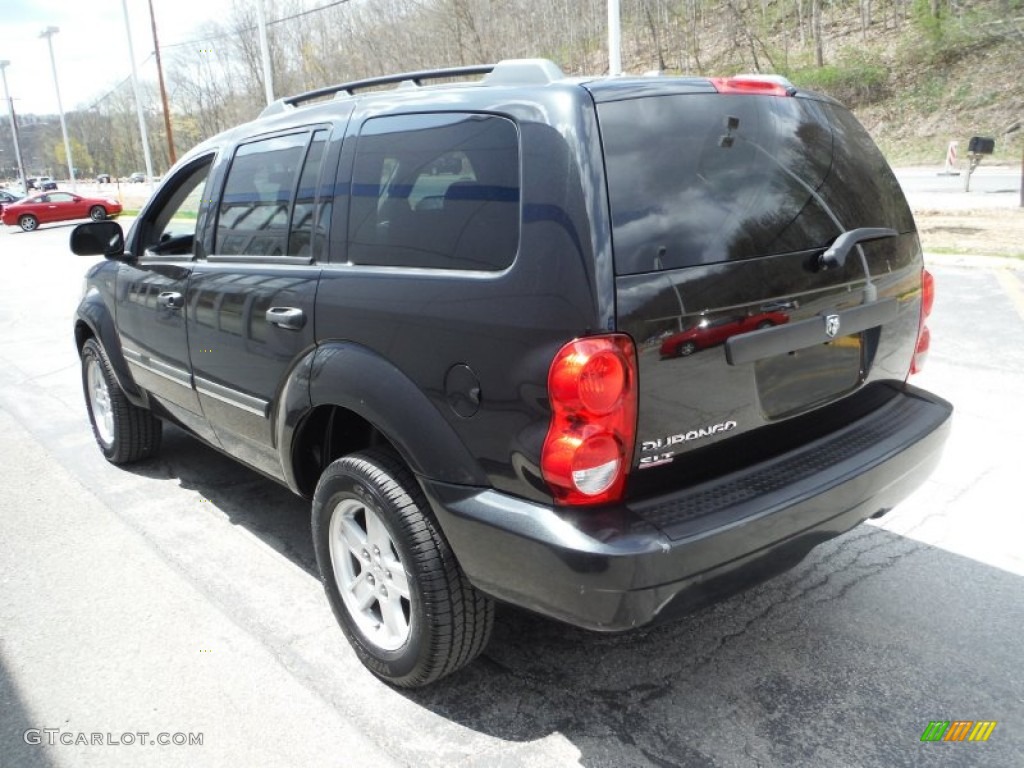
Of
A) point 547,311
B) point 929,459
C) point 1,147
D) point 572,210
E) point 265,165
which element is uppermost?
point 1,147

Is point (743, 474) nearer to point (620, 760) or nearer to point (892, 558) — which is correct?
point (620, 760)

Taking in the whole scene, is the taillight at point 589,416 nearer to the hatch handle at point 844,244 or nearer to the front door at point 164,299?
the hatch handle at point 844,244

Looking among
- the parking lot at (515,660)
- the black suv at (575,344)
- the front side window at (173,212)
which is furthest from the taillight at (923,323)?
the front side window at (173,212)

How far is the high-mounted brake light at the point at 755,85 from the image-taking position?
2441mm

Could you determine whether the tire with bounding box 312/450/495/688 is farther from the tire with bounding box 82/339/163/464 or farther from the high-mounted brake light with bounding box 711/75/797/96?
the tire with bounding box 82/339/163/464

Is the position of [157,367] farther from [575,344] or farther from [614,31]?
[614,31]

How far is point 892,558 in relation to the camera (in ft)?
11.1

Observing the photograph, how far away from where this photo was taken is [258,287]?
10.1 ft

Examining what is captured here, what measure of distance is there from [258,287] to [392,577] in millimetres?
1251

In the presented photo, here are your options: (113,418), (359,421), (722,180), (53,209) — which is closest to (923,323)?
(722,180)

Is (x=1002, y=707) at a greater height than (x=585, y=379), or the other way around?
(x=585, y=379)

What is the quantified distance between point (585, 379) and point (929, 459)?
1.48 metres

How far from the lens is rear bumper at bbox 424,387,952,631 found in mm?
2014

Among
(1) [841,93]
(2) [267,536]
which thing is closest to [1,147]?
(1) [841,93]
